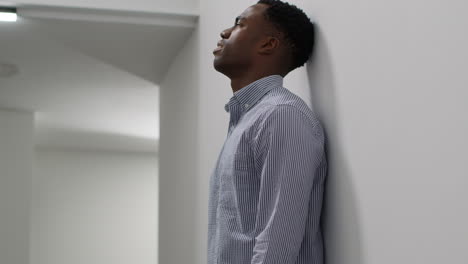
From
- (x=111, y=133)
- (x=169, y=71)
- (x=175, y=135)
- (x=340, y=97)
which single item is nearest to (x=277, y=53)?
(x=340, y=97)

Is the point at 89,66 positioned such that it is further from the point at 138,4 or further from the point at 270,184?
the point at 270,184

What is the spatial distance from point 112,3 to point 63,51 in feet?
2.27

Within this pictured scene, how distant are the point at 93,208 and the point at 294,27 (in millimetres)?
5734

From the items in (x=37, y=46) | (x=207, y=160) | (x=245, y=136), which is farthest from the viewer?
(x=37, y=46)

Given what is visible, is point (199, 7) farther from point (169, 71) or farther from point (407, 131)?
point (407, 131)

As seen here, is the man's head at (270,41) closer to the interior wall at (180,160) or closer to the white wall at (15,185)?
the interior wall at (180,160)

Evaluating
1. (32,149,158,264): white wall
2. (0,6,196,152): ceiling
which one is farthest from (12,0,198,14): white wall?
(32,149,158,264): white wall

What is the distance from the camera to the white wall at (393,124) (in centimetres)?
99

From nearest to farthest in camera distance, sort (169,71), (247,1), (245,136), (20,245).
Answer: (245,136), (247,1), (169,71), (20,245)

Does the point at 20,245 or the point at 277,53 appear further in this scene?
the point at 20,245

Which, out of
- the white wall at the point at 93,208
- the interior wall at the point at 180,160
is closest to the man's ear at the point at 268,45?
the interior wall at the point at 180,160

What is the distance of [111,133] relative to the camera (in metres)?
6.04

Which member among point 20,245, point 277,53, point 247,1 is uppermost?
point 247,1

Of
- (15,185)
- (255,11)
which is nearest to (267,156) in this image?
(255,11)
